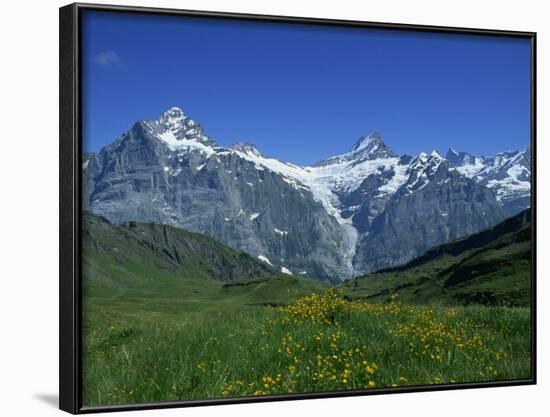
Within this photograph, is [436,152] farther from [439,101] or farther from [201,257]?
[201,257]

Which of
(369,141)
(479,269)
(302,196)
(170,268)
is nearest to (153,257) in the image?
(170,268)

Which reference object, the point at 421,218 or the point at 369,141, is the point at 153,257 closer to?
the point at 369,141

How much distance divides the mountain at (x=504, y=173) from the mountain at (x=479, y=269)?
6.3 inches

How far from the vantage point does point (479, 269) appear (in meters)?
11.1

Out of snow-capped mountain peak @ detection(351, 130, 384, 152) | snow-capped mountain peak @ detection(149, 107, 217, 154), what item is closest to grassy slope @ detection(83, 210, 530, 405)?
snow-capped mountain peak @ detection(149, 107, 217, 154)

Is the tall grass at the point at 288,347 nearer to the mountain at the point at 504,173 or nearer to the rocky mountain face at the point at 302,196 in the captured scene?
the rocky mountain face at the point at 302,196

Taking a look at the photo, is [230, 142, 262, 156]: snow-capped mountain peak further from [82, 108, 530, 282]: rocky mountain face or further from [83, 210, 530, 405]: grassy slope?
[83, 210, 530, 405]: grassy slope

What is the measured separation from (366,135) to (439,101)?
958 millimetres

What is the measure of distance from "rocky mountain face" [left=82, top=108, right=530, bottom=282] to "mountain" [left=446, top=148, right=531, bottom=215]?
13mm

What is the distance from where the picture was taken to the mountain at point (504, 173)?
11.0 metres

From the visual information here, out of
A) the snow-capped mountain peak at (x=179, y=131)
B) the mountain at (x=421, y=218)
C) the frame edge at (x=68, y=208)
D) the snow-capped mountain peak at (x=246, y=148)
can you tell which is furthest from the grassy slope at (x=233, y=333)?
the snow-capped mountain peak at (x=246, y=148)

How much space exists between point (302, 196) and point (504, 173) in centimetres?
211

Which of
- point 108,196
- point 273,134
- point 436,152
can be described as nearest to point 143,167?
point 108,196

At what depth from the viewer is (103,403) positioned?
30.8 ft
